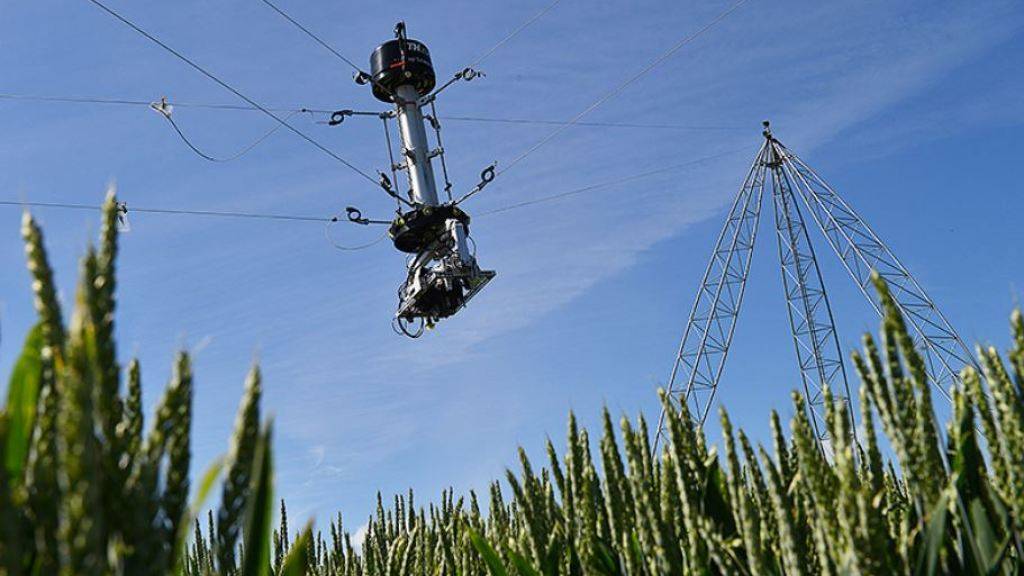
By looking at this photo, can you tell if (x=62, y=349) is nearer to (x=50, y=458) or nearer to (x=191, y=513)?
(x=50, y=458)

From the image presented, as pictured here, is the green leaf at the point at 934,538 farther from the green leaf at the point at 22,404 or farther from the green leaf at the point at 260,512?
the green leaf at the point at 22,404

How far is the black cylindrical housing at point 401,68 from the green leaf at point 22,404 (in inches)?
744

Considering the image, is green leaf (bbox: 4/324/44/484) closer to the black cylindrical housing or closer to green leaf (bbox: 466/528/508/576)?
green leaf (bbox: 466/528/508/576)

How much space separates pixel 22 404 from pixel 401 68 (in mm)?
19041

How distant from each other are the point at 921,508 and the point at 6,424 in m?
1.57

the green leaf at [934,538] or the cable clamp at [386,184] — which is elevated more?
the cable clamp at [386,184]

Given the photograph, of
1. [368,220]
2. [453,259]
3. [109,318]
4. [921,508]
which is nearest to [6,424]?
[109,318]

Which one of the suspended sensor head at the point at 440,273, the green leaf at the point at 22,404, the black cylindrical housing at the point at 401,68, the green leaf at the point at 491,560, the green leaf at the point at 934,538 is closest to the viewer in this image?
the green leaf at the point at 22,404

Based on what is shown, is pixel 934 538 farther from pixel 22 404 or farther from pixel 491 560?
pixel 22 404

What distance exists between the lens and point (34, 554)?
1161 mm

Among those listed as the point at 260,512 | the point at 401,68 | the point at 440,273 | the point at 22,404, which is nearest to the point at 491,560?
the point at 260,512

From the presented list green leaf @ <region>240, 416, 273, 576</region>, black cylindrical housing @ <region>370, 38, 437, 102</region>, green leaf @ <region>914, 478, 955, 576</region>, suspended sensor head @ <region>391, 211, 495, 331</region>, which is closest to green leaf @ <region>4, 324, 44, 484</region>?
green leaf @ <region>240, 416, 273, 576</region>

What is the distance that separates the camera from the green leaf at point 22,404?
3.68ft

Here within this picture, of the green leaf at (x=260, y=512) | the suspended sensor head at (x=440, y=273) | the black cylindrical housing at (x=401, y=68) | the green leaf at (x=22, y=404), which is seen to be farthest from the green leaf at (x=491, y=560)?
the black cylindrical housing at (x=401, y=68)
